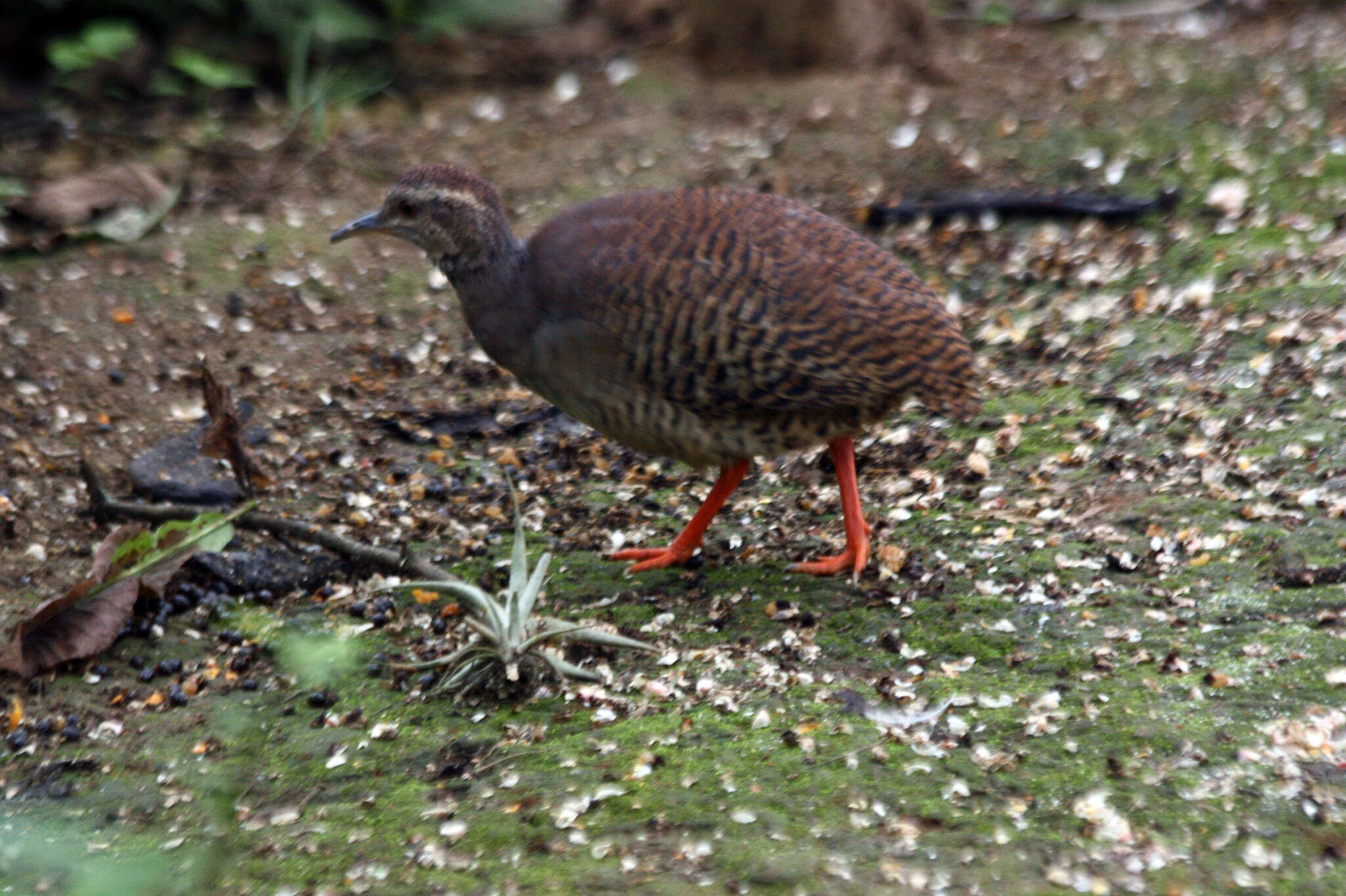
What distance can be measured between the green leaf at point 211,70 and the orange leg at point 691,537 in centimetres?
410

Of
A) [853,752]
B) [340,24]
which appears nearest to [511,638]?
[853,752]

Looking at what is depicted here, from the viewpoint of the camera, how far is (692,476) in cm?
496

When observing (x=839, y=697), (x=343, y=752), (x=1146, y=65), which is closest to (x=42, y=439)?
(x=343, y=752)

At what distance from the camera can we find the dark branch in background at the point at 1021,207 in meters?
6.01

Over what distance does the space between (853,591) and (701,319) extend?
90 centimetres

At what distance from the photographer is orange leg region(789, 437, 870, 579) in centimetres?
409

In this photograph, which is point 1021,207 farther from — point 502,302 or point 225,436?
point 225,436

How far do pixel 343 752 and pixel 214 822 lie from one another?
1.13ft

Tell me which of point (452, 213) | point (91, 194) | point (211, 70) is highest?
point (452, 213)

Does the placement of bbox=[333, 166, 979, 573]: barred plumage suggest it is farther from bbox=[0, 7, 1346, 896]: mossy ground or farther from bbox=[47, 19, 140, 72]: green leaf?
bbox=[47, 19, 140, 72]: green leaf

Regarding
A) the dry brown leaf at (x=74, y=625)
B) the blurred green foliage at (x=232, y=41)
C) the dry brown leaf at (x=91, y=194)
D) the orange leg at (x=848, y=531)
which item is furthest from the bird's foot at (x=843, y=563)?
the blurred green foliage at (x=232, y=41)

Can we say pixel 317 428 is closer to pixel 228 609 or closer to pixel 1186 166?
pixel 228 609

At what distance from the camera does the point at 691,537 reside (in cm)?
428

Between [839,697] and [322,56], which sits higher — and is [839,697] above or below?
below
